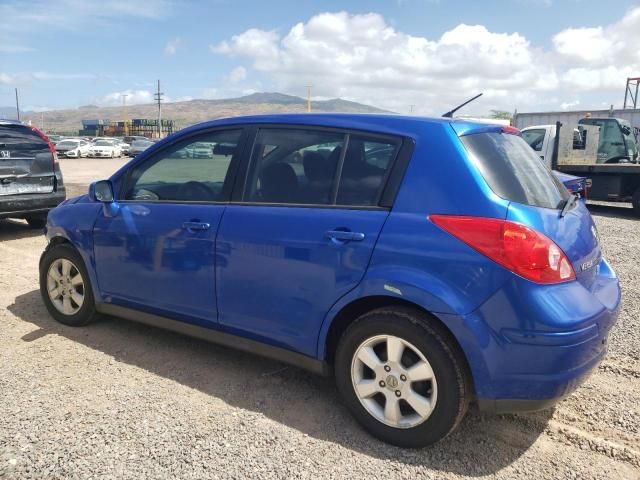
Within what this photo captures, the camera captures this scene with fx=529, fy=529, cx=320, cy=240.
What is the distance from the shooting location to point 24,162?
7.32 m

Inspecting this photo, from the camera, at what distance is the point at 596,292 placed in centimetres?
268

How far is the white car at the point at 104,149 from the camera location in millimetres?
41188

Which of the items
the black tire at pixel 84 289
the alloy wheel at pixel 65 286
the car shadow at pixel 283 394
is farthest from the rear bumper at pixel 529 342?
the alloy wheel at pixel 65 286

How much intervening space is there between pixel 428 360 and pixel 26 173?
22.4 feet

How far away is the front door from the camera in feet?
11.0

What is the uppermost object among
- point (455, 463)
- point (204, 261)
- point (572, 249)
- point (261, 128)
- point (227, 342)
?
point (261, 128)

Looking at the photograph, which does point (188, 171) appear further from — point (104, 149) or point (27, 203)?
point (104, 149)

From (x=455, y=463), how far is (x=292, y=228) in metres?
1.46

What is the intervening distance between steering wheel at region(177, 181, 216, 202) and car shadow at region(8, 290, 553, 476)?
1.14m

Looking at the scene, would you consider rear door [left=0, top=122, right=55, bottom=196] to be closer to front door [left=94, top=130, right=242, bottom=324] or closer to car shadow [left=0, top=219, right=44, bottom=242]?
car shadow [left=0, top=219, right=44, bottom=242]

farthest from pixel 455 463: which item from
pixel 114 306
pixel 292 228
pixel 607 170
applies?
pixel 607 170

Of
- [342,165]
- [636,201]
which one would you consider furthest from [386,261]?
[636,201]

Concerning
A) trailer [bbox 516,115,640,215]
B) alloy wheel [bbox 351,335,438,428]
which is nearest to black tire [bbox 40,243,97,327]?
alloy wheel [bbox 351,335,438,428]

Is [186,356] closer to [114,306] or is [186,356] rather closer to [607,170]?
[114,306]
